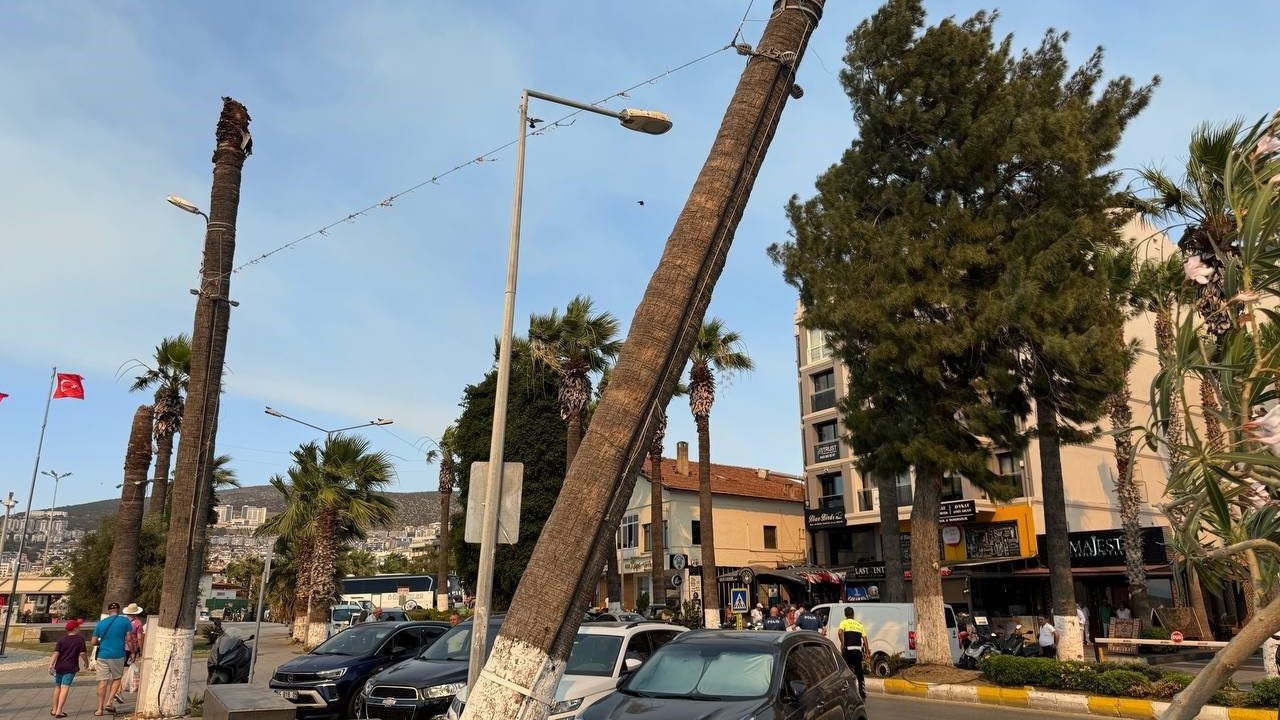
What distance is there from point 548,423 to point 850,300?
31.0 meters

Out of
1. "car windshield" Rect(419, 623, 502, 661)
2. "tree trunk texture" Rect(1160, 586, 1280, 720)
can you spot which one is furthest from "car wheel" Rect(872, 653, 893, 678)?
"tree trunk texture" Rect(1160, 586, 1280, 720)

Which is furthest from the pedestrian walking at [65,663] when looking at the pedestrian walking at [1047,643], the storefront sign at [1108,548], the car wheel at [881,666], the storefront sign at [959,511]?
the storefront sign at [959,511]

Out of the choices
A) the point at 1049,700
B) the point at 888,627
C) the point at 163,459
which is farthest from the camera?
the point at 163,459

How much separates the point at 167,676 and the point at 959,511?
28.6 m

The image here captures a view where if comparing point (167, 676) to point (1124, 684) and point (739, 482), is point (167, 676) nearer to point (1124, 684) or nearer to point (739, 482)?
point (1124, 684)

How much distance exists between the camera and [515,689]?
5.73 meters

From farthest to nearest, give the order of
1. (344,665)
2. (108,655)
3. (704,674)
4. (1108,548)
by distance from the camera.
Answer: (1108,548) < (344,665) < (108,655) < (704,674)

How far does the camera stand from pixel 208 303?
47.4ft

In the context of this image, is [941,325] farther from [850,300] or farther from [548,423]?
[548,423]

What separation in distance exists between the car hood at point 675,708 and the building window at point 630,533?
42.8 m

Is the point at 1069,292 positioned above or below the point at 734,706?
above

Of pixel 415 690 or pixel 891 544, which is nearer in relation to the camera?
pixel 415 690

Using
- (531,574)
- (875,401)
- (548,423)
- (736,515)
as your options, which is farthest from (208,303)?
(736,515)

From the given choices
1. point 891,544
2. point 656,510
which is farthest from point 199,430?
point 656,510
